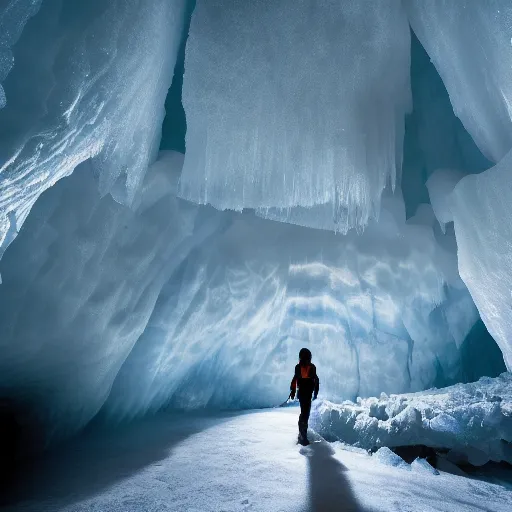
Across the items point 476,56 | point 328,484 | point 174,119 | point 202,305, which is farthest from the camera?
point 202,305

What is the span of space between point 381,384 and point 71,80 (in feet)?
36.3

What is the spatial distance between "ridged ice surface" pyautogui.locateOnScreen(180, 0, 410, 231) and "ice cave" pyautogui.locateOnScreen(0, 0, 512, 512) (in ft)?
0.09

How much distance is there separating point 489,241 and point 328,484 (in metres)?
3.55

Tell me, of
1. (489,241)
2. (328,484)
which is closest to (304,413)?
(328,484)

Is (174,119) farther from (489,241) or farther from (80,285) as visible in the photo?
(489,241)

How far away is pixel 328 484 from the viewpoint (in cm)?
351

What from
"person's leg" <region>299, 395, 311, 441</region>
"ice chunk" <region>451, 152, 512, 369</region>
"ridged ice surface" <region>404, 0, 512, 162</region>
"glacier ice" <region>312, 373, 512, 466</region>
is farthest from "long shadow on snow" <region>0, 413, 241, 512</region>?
"ridged ice surface" <region>404, 0, 512, 162</region>

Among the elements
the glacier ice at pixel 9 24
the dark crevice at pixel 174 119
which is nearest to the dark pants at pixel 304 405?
the glacier ice at pixel 9 24

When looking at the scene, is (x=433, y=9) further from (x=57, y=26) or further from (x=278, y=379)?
(x=278, y=379)

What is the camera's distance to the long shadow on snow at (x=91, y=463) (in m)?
3.42

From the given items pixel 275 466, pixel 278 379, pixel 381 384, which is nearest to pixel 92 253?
pixel 275 466

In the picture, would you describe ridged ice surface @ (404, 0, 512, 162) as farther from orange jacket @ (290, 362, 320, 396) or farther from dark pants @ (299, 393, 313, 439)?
dark pants @ (299, 393, 313, 439)

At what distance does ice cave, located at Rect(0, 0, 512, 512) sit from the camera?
314 centimetres

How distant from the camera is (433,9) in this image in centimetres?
474
